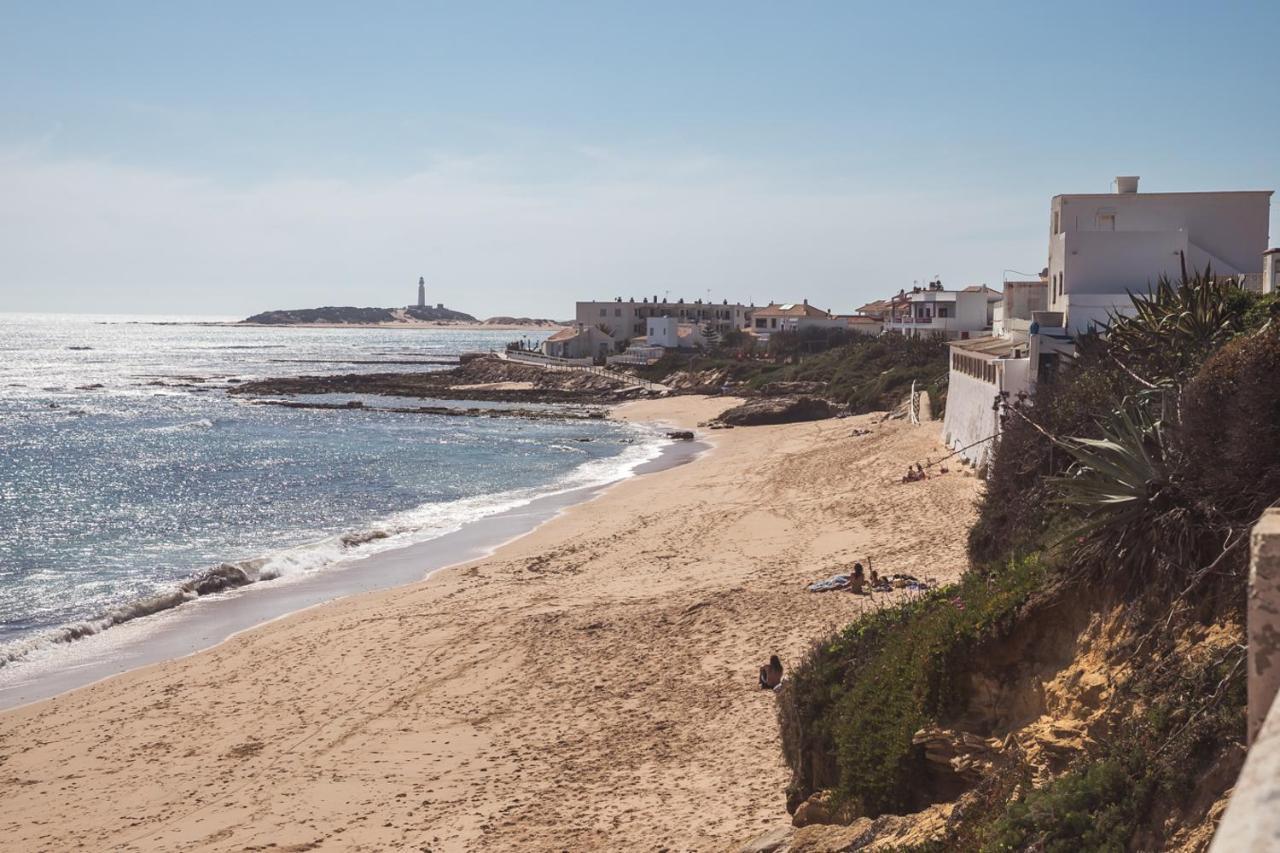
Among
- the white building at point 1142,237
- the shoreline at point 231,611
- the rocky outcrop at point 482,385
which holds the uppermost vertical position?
Answer: the white building at point 1142,237

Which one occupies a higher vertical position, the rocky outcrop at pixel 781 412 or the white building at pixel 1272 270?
the white building at pixel 1272 270

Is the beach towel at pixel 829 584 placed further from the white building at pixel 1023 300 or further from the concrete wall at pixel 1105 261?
the white building at pixel 1023 300

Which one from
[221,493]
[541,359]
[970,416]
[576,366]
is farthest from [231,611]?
[541,359]

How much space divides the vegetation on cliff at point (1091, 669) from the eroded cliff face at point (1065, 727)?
1cm

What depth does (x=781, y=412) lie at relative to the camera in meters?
52.2

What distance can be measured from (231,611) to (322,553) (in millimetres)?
4860

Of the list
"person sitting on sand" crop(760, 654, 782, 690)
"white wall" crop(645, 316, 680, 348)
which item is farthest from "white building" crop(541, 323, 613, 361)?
"person sitting on sand" crop(760, 654, 782, 690)

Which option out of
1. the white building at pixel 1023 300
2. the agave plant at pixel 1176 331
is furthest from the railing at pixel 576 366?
the agave plant at pixel 1176 331

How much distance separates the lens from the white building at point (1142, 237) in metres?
28.5

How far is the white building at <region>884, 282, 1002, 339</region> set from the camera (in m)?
59.5

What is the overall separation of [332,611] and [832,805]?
13.1 m

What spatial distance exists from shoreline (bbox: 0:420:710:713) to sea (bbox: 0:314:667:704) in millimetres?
94

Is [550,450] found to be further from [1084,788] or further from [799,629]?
[1084,788]

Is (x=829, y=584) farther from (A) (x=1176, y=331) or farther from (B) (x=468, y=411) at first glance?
(B) (x=468, y=411)
